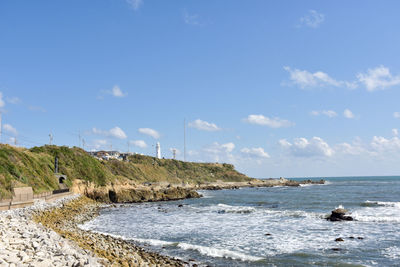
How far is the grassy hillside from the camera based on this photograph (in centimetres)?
3694

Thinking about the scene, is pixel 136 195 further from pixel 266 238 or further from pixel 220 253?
pixel 220 253

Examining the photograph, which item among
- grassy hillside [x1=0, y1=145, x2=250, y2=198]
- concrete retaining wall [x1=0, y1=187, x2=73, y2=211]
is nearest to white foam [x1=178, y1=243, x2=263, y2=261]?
concrete retaining wall [x1=0, y1=187, x2=73, y2=211]

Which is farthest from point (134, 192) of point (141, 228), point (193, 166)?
point (193, 166)

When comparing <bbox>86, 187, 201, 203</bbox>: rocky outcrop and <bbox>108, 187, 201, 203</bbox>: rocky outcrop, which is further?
<bbox>108, 187, 201, 203</bbox>: rocky outcrop

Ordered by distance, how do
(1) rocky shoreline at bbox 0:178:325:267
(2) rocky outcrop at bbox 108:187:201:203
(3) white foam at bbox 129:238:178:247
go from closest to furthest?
(1) rocky shoreline at bbox 0:178:325:267, (3) white foam at bbox 129:238:178:247, (2) rocky outcrop at bbox 108:187:201:203

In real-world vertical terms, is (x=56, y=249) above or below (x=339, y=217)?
above

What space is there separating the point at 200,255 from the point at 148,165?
102857 mm

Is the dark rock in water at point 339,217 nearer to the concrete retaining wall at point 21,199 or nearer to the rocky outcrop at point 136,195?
the concrete retaining wall at point 21,199

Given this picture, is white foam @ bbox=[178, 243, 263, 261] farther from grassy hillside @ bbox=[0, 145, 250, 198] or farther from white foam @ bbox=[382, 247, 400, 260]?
grassy hillside @ bbox=[0, 145, 250, 198]

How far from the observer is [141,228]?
85.3 ft

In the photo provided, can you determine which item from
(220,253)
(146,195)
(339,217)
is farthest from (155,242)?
(146,195)

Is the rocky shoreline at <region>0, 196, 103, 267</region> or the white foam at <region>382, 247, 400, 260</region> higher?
the rocky shoreline at <region>0, 196, 103, 267</region>

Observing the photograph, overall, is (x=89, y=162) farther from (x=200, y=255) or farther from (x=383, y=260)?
(x=383, y=260)

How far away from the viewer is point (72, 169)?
194 feet
